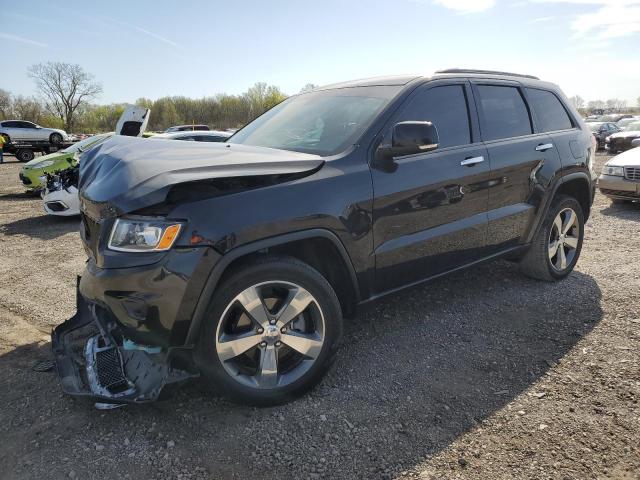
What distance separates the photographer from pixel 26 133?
2617 centimetres

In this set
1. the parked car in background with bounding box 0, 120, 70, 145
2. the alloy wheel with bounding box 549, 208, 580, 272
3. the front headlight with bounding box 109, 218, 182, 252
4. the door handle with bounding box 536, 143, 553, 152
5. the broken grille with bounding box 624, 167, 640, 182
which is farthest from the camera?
the parked car in background with bounding box 0, 120, 70, 145

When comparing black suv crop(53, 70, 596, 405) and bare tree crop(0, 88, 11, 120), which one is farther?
bare tree crop(0, 88, 11, 120)

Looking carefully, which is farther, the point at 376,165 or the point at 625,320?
the point at 625,320

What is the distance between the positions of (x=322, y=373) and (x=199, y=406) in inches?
28.6

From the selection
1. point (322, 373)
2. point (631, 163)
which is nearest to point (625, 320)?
point (322, 373)

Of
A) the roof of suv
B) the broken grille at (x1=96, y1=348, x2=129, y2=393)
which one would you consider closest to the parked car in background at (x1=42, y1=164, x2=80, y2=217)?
the roof of suv

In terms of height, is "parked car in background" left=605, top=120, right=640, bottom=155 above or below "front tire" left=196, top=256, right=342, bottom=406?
above

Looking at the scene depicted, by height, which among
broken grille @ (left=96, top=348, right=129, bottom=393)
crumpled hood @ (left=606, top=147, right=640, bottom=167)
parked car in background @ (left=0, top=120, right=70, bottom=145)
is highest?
parked car in background @ (left=0, top=120, right=70, bottom=145)

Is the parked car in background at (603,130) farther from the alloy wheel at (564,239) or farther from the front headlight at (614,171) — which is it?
the alloy wheel at (564,239)

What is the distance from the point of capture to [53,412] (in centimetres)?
263

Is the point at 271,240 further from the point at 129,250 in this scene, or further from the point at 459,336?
the point at 459,336

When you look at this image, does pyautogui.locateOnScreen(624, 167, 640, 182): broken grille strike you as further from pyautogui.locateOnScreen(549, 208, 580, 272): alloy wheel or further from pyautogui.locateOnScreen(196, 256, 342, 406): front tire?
pyautogui.locateOnScreen(196, 256, 342, 406): front tire

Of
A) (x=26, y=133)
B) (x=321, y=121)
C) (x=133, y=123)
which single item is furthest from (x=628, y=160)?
(x=26, y=133)

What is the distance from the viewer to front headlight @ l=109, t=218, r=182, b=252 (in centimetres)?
220
